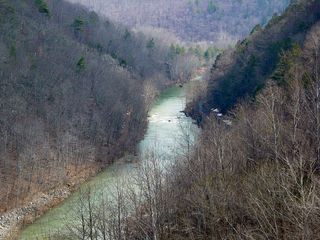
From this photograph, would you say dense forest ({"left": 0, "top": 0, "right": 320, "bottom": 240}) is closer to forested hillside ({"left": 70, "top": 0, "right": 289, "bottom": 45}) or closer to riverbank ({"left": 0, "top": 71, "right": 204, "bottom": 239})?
riverbank ({"left": 0, "top": 71, "right": 204, "bottom": 239})

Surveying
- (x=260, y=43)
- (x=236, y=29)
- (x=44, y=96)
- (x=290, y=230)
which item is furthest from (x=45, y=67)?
(x=236, y=29)

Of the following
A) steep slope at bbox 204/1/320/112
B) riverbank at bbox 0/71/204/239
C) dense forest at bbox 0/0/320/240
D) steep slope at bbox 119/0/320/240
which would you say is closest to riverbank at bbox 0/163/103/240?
riverbank at bbox 0/71/204/239

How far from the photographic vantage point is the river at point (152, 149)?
29844 mm

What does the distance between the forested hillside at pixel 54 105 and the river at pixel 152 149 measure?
5.86 feet

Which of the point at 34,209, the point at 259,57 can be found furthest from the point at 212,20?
the point at 34,209

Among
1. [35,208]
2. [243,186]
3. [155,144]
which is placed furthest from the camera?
[155,144]

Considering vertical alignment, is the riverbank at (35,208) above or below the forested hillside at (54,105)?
below

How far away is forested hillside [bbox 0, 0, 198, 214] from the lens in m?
38.4

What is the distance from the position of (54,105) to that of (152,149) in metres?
12.6

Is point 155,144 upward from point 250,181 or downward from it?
upward

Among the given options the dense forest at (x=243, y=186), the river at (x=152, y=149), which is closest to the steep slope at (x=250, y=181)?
the dense forest at (x=243, y=186)

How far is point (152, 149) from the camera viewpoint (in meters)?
41.0

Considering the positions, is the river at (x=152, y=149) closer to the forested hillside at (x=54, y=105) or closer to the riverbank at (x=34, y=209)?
the riverbank at (x=34, y=209)

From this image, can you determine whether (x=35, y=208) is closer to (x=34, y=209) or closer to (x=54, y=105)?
(x=34, y=209)
